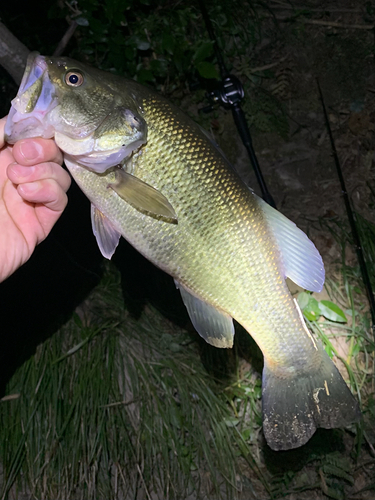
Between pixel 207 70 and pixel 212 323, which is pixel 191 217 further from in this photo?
pixel 207 70

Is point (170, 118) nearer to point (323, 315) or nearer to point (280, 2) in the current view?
point (323, 315)

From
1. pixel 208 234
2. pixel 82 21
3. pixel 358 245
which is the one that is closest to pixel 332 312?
pixel 358 245

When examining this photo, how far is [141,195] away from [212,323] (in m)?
0.68

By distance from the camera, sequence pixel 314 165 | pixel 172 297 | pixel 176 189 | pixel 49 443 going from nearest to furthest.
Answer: pixel 176 189
pixel 49 443
pixel 172 297
pixel 314 165

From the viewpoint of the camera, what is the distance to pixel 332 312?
2811 mm

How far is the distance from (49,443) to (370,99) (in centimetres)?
377

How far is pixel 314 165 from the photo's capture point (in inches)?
126

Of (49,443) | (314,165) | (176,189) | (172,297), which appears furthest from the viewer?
(314,165)

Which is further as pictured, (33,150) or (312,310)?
(312,310)

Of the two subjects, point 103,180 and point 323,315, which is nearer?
point 103,180

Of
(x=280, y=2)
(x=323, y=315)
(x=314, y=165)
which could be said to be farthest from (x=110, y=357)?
(x=280, y=2)

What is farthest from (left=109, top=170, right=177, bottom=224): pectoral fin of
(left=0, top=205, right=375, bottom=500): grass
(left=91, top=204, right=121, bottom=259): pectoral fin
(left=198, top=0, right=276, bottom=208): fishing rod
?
(left=0, top=205, right=375, bottom=500): grass

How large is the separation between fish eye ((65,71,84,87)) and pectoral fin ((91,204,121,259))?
518 mm

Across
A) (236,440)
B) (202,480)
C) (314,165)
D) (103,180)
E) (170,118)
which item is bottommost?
(202,480)
